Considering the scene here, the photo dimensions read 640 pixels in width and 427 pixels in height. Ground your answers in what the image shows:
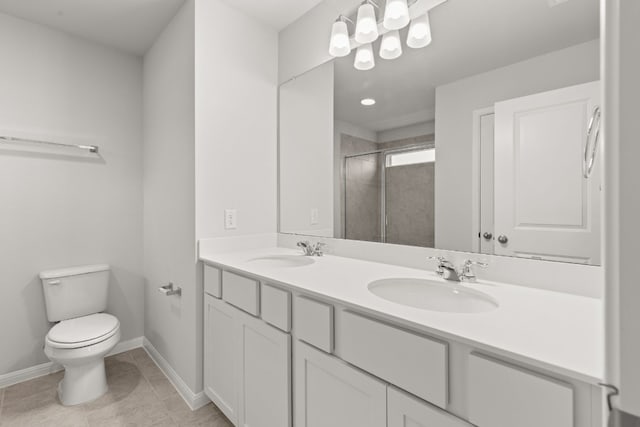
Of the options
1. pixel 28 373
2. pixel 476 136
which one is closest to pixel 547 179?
pixel 476 136

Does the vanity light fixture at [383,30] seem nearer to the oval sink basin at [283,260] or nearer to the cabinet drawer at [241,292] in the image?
the oval sink basin at [283,260]

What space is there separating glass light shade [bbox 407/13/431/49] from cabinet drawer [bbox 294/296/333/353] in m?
1.25

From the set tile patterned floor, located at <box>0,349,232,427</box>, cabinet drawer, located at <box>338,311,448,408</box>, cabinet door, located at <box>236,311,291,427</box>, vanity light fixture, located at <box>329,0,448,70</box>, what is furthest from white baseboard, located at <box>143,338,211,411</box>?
vanity light fixture, located at <box>329,0,448,70</box>

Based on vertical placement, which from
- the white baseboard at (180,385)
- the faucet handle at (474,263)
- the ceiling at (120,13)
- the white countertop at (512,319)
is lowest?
the white baseboard at (180,385)

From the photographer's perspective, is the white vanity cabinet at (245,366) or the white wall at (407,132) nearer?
the white vanity cabinet at (245,366)

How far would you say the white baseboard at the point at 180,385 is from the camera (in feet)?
5.83

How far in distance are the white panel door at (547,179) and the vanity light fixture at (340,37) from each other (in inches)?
35.0

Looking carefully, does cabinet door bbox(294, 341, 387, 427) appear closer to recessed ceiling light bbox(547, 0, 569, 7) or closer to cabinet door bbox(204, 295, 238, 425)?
cabinet door bbox(204, 295, 238, 425)

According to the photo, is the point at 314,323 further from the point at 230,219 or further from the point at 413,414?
the point at 230,219

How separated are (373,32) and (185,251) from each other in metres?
1.61

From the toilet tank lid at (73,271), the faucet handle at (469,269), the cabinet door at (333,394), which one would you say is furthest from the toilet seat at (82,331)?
the faucet handle at (469,269)

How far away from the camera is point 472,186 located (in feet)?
4.13

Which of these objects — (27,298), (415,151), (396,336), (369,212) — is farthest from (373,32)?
(27,298)

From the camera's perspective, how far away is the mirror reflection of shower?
1424mm
